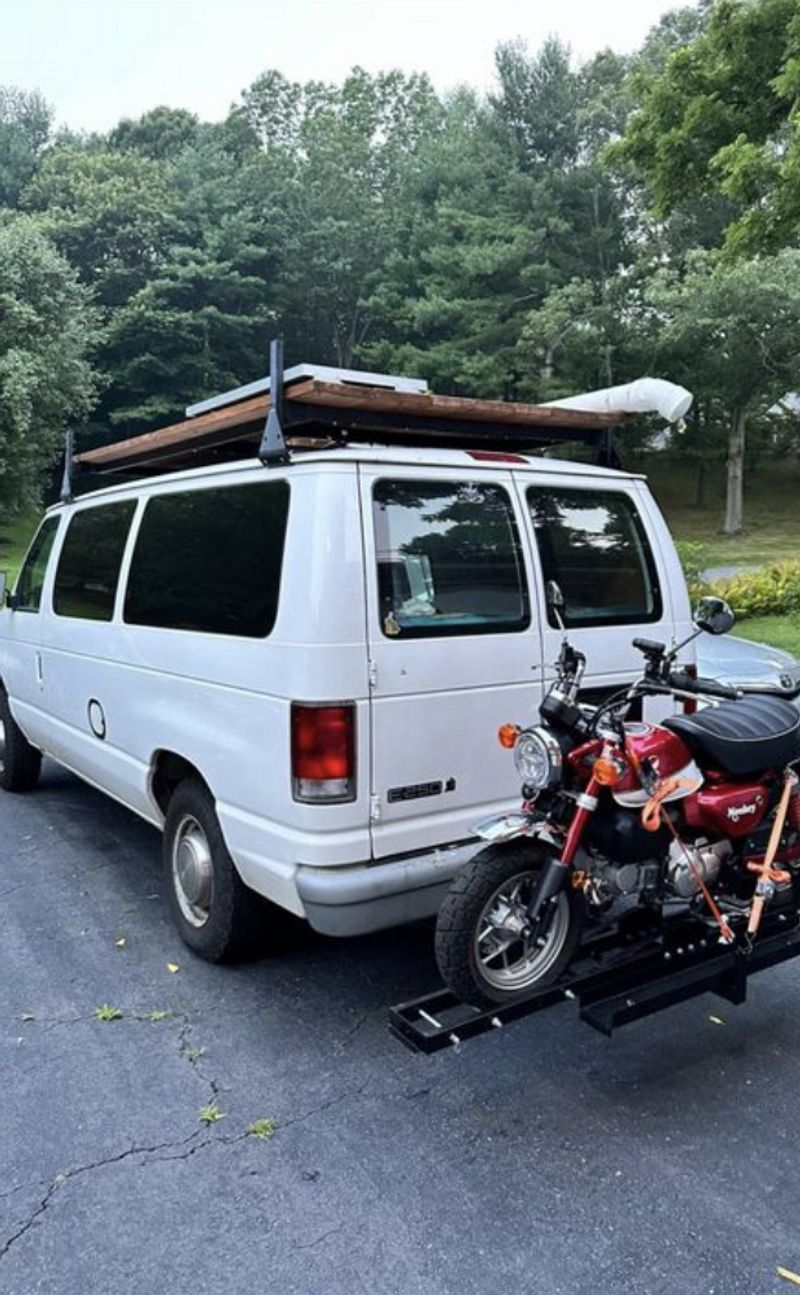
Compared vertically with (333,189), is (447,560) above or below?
below

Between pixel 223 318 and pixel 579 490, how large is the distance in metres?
30.0

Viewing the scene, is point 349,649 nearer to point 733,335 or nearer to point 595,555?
point 595,555

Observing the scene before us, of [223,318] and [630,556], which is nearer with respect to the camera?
[630,556]

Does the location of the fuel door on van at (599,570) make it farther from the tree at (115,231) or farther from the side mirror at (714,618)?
the tree at (115,231)

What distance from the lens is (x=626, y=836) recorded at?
8.89 ft

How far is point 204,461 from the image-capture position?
4.67 meters

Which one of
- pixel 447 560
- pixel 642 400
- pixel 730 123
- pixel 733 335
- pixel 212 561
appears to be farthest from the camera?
pixel 733 335

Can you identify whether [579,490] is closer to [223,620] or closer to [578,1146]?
[223,620]

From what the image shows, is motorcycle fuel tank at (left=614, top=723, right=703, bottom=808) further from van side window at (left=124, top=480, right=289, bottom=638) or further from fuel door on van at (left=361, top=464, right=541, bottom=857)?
van side window at (left=124, top=480, right=289, bottom=638)

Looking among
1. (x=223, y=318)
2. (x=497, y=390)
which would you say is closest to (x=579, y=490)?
(x=497, y=390)

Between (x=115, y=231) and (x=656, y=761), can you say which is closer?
(x=656, y=761)

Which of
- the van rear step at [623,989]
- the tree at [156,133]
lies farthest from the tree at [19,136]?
the van rear step at [623,989]

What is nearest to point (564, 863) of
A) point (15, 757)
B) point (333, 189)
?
point (15, 757)

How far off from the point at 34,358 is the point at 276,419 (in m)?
21.9
